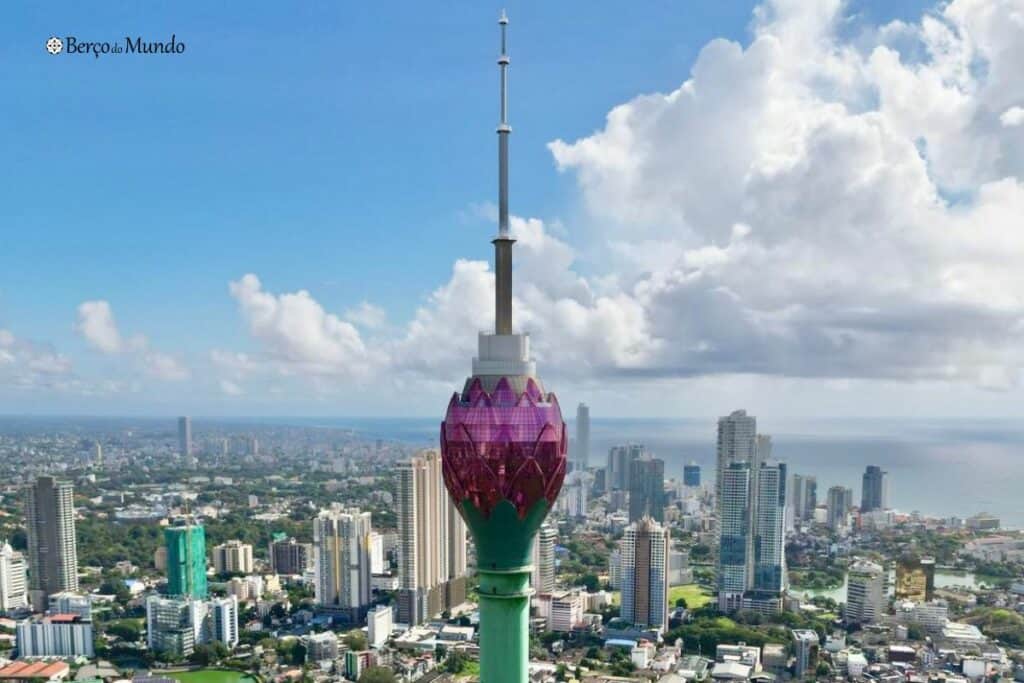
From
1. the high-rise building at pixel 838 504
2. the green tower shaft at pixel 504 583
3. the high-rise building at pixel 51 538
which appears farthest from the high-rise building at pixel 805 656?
the high-rise building at pixel 51 538

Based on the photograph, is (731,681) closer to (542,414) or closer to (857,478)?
(542,414)

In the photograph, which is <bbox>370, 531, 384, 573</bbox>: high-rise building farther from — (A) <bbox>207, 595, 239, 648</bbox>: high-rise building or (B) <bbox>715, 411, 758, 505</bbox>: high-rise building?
(B) <bbox>715, 411, 758, 505</bbox>: high-rise building

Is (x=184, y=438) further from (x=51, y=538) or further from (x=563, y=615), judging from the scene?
(x=563, y=615)

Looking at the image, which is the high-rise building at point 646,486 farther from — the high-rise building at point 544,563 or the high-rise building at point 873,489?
the high-rise building at point 544,563

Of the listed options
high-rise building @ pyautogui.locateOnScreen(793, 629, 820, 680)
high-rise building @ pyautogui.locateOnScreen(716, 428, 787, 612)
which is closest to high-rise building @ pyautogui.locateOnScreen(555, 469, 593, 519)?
high-rise building @ pyautogui.locateOnScreen(716, 428, 787, 612)

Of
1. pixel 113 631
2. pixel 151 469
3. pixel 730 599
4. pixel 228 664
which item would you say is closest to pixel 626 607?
pixel 730 599

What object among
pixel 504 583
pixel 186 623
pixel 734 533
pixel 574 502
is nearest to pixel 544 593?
pixel 734 533
